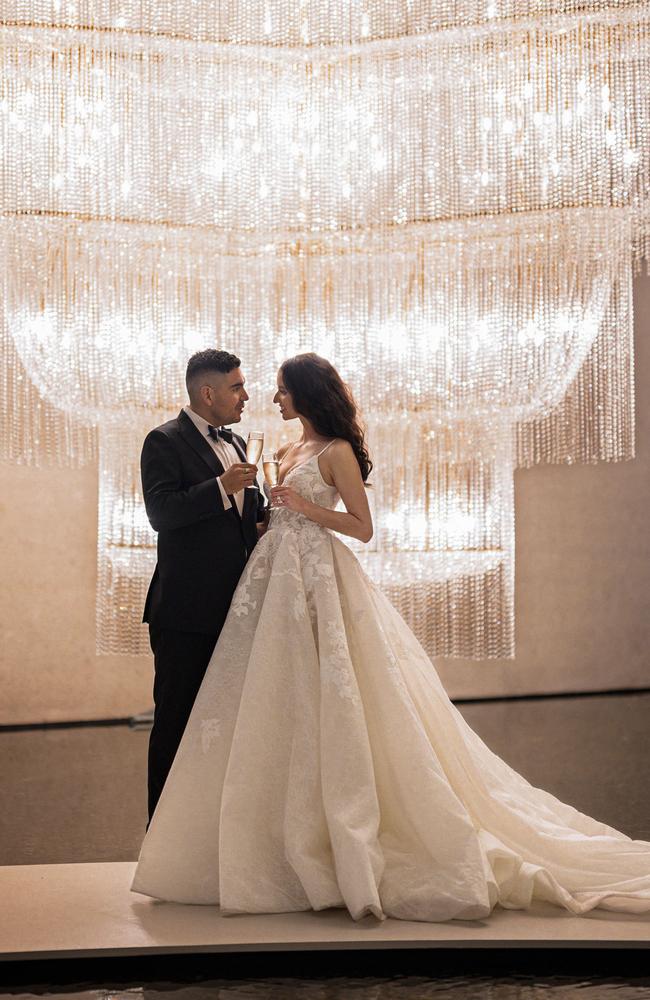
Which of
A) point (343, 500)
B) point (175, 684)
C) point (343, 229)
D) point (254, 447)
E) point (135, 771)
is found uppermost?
point (343, 229)

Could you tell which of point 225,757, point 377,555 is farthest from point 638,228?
point 225,757

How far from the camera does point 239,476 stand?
10.5 feet

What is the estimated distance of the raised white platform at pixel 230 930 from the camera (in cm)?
262

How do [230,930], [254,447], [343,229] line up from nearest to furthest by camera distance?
[230,930] → [254,447] → [343,229]

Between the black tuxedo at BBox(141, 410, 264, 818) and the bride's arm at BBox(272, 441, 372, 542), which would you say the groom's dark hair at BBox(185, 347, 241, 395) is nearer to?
the black tuxedo at BBox(141, 410, 264, 818)

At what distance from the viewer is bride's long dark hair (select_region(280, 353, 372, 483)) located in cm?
338

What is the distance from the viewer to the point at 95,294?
15.7 feet

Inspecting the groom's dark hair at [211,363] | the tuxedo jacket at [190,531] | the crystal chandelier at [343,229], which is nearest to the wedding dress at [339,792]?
the tuxedo jacket at [190,531]

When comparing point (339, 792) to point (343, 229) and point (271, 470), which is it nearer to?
point (271, 470)

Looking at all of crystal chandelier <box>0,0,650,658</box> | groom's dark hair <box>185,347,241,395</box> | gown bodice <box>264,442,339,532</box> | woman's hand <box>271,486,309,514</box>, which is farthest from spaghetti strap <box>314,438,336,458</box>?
crystal chandelier <box>0,0,650,658</box>

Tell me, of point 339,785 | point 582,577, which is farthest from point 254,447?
point 582,577

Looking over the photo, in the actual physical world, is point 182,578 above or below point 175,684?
above

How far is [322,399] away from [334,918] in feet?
4.60

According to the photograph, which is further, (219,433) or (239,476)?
(219,433)
